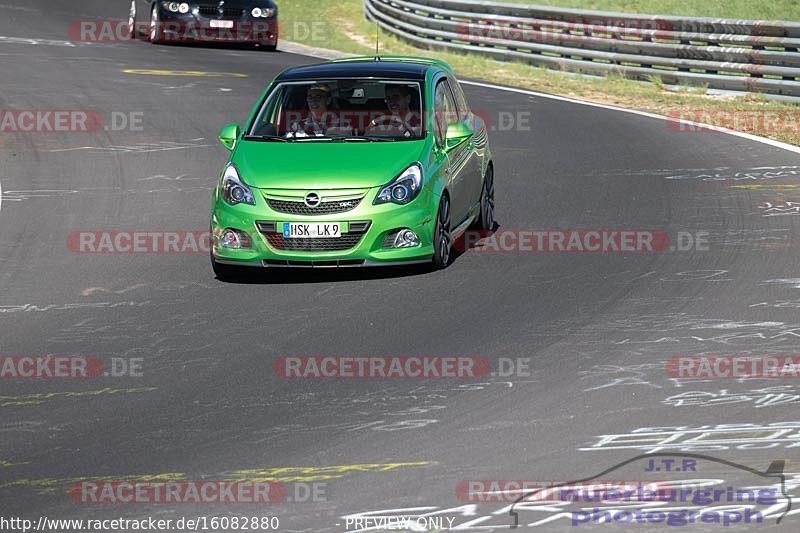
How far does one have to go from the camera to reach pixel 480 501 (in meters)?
6.84

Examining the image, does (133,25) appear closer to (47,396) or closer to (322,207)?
(322,207)

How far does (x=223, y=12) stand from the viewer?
3025 centimetres

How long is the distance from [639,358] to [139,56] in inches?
812

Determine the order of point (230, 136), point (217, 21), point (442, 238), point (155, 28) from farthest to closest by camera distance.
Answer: point (155, 28)
point (217, 21)
point (230, 136)
point (442, 238)

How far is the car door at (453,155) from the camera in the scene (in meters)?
12.7

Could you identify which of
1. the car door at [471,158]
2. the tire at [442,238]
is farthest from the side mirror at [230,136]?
the car door at [471,158]

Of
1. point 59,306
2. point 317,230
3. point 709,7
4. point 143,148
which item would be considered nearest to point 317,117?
point 317,230

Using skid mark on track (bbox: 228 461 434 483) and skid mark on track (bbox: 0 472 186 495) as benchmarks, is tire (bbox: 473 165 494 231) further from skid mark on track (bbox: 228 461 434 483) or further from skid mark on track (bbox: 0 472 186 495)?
skid mark on track (bbox: 0 472 186 495)

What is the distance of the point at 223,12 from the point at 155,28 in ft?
4.83

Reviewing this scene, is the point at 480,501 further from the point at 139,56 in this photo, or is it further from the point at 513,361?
the point at 139,56

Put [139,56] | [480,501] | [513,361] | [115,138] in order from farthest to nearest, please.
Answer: [139,56] < [115,138] < [513,361] < [480,501]

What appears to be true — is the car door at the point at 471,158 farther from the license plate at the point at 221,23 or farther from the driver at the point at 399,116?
the license plate at the point at 221,23

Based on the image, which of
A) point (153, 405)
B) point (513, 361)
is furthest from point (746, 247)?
point (153, 405)

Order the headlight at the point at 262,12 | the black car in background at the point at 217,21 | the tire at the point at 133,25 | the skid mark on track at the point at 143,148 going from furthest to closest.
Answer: the tire at the point at 133,25 < the headlight at the point at 262,12 < the black car in background at the point at 217,21 < the skid mark on track at the point at 143,148
